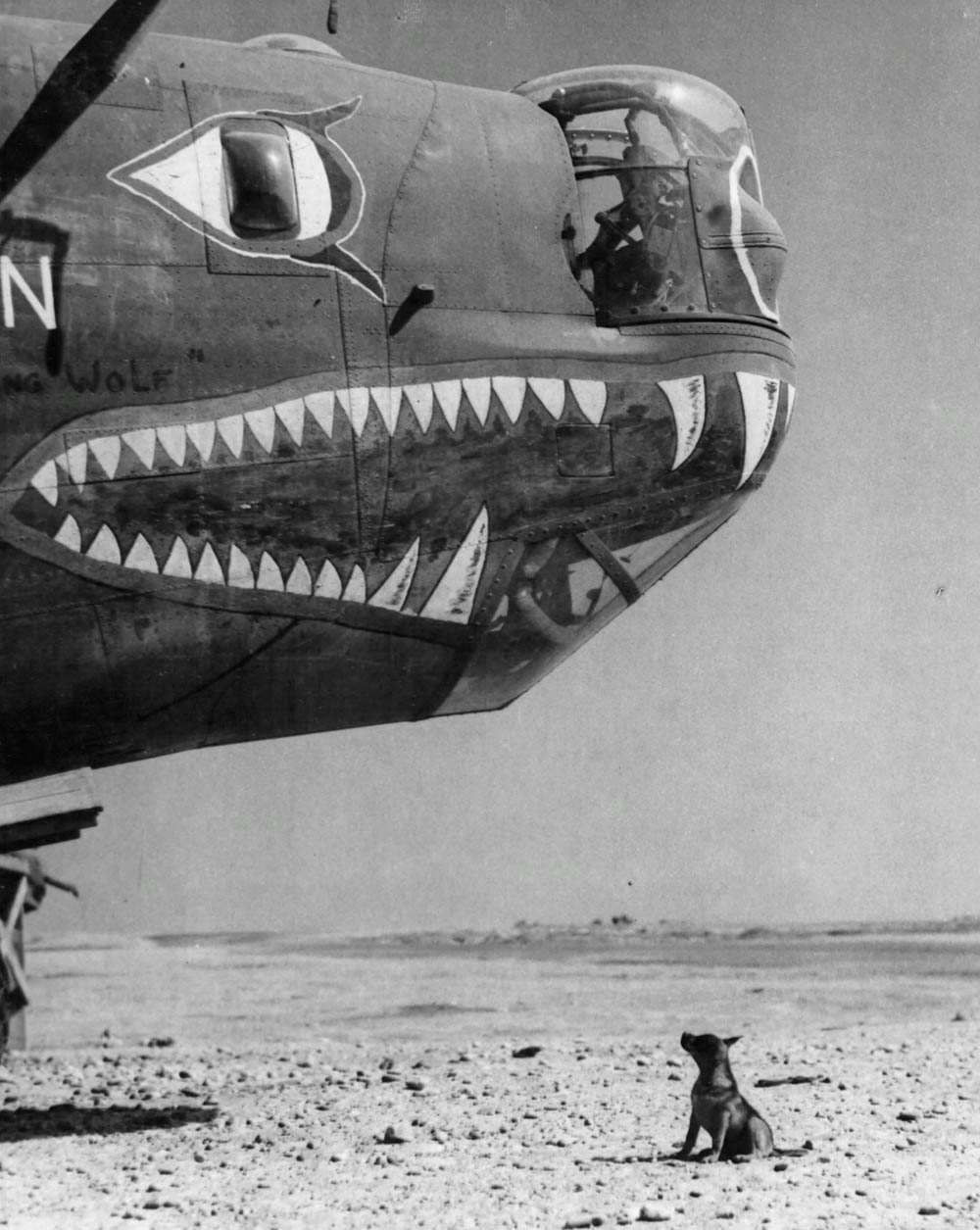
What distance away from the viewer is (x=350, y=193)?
538cm

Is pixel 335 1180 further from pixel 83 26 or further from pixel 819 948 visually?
pixel 819 948

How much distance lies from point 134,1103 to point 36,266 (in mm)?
5838

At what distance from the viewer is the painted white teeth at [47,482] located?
4840 mm

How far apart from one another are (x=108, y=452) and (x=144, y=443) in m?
0.12

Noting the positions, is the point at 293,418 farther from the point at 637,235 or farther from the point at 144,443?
the point at 637,235

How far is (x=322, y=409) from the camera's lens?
517 cm

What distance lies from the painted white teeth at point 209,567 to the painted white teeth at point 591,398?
1.39 m

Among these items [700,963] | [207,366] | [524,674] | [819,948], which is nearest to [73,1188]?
[524,674]

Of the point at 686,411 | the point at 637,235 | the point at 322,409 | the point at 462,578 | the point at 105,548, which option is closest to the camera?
the point at 105,548

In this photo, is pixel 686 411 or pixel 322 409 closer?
pixel 322 409

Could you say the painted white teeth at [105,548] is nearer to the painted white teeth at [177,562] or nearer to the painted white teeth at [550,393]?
the painted white teeth at [177,562]

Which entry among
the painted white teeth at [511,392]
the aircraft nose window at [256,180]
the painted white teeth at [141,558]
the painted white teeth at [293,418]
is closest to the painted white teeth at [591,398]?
the painted white teeth at [511,392]

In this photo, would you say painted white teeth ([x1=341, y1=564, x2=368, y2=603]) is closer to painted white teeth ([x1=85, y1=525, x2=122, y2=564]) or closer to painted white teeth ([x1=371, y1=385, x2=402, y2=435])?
painted white teeth ([x1=371, y1=385, x2=402, y2=435])

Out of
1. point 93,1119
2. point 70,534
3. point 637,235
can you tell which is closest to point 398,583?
A: point 70,534
